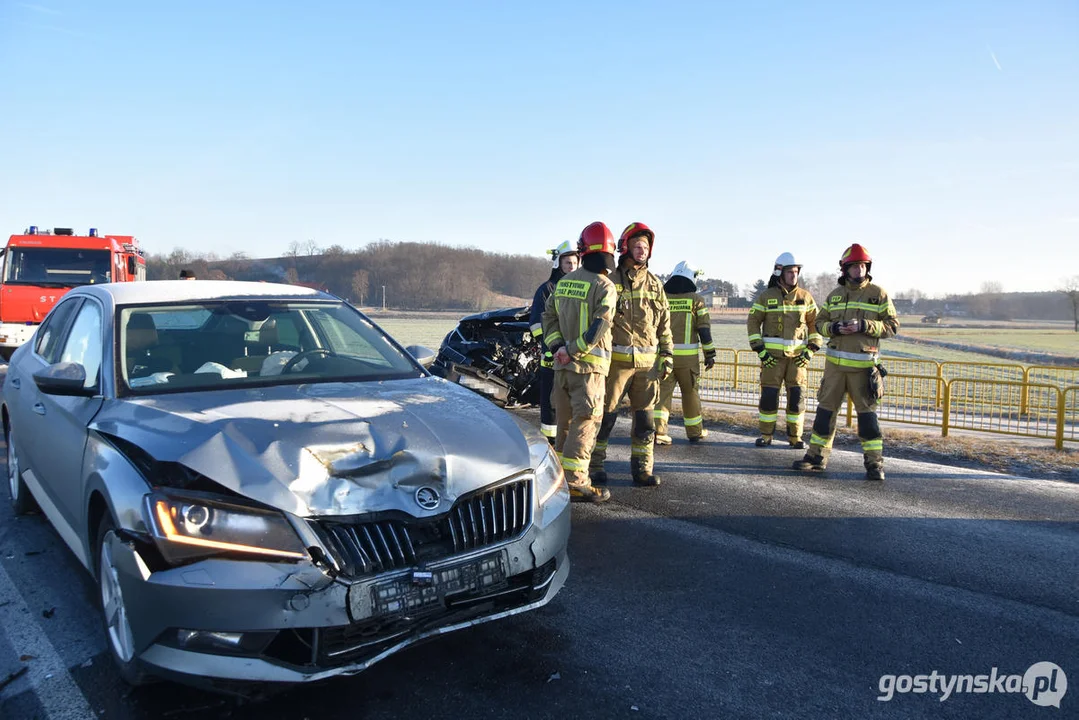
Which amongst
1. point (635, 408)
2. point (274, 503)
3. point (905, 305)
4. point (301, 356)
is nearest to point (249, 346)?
point (301, 356)

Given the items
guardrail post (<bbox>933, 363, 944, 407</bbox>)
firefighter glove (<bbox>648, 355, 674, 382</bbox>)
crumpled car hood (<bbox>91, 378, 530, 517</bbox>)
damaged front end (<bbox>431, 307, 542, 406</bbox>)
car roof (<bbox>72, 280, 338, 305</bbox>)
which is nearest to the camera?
crumpled car hood (<bbox>91, 378, 530, 517</bbox>)

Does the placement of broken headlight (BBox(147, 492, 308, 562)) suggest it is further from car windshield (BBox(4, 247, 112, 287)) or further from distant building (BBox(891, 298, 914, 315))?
distant building (BBox(891, 298, 914, 315))

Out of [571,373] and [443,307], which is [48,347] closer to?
[571,373]

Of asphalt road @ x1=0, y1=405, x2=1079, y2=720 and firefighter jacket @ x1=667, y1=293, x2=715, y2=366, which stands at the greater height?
firefighter jacket @ x1=667, y1=293, x2=715, y2=366

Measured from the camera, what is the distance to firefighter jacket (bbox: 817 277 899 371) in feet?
23.0

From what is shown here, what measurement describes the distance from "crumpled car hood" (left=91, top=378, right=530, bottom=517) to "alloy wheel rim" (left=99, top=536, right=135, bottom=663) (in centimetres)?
48

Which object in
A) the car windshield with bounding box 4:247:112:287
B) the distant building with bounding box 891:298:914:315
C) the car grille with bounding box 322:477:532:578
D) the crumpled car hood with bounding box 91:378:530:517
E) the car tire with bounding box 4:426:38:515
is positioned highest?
the distant building with bounding box 891:298:914:315

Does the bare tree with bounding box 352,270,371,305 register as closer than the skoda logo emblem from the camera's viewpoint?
No

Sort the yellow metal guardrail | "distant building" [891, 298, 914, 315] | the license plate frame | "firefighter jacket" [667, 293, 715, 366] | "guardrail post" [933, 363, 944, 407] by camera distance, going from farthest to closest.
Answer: "distant building" [891, 298, 914, 315] < "guardrail post" [933, 363, 944, 407] < the yellow metal guardrail < "firefighter jacket" [667, 293, 715, 366] < the license plate frame

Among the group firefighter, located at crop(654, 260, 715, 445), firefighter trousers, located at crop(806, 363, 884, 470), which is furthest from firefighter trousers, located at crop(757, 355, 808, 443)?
firefighter trousers, located at crop(806, 363, 884, 470)

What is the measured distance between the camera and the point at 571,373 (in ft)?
18.7

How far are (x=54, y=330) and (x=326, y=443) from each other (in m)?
2.90

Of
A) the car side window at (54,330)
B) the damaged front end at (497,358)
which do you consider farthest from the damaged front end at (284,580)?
the damaged front end at (497,358)

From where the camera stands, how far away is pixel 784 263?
8.33 meters
